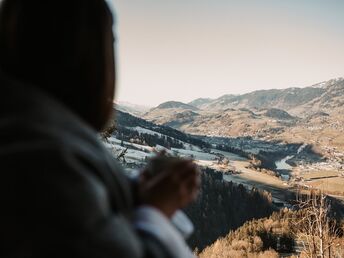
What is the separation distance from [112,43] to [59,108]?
0.21 m

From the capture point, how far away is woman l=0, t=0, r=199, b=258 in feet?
1.85

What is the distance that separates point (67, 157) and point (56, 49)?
0.64 feet

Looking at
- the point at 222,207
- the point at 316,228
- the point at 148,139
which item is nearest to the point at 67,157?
the point at 316,228

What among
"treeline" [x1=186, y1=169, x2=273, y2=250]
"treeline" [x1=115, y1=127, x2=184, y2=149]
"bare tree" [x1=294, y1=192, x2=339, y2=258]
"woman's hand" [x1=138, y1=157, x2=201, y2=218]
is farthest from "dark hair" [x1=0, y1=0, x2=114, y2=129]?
"treeline" [x1=115, y1=127, x2=184, y2=149]

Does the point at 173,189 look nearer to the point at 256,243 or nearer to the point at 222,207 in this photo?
the point at 256,243

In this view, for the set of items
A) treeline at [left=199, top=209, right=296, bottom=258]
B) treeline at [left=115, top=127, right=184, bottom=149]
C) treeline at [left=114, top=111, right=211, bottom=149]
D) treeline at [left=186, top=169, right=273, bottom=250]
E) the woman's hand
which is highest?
the woman's hand

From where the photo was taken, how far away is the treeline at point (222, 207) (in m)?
90.1

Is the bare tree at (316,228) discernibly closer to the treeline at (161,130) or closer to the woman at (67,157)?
the woman at (67,157)

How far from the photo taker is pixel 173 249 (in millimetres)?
722

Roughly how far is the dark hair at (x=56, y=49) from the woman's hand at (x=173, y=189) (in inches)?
7.0

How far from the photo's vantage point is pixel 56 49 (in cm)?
71

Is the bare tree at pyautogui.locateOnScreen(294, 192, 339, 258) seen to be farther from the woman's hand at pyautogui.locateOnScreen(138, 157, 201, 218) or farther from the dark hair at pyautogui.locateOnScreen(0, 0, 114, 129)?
the dark hair at pyautogui.locateOnScreen(0, 0, 114, 129)

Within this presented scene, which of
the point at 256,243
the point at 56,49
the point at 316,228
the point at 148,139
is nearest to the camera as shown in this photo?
the point at 56,49

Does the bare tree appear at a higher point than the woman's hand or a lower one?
lower
